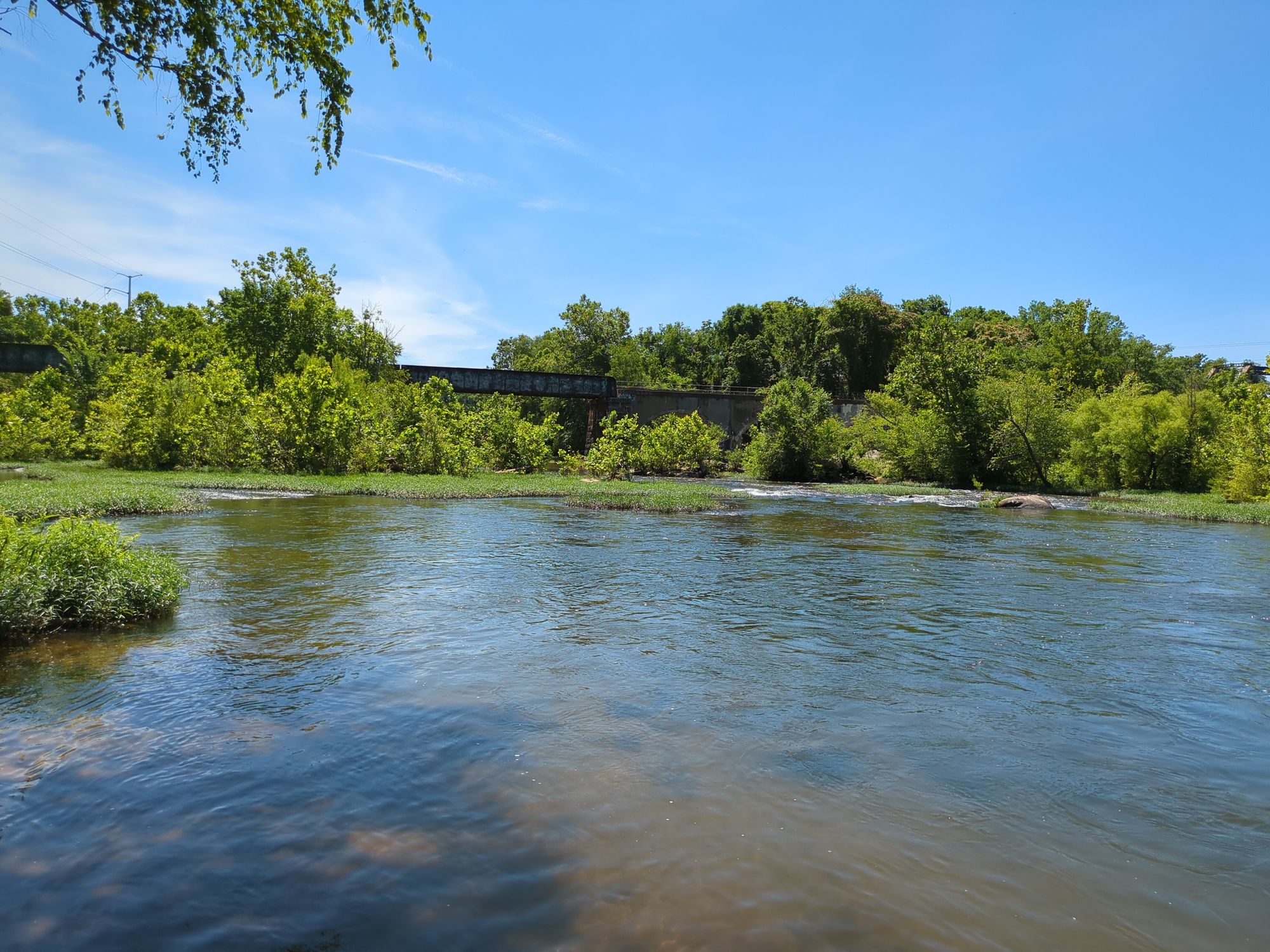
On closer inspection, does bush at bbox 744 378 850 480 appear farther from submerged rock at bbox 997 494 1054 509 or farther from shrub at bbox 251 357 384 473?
shrub at bbox 251 357 384 473

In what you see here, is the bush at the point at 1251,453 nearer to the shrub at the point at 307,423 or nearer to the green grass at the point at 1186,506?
the green grass at the point at 1186,506

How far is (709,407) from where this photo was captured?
63.5 meters

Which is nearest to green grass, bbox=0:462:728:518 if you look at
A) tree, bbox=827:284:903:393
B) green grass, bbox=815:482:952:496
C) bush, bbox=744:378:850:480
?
green grass, bbox=815:482:952:496

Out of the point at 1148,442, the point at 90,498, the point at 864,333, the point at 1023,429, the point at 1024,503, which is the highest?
the point at 864,333

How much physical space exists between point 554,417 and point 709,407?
1758 cm

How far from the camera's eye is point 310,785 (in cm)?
509

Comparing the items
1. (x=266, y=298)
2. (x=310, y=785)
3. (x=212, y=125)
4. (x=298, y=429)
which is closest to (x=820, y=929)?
(x=310, y=785)

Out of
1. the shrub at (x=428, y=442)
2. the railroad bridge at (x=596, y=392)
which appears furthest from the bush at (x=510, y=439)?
the railroad bridge at (x=596, y=392)

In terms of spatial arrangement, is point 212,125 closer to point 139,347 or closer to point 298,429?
point 298,429

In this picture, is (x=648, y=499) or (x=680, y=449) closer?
(x=648, y=499)

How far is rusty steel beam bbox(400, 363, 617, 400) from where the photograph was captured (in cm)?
5350

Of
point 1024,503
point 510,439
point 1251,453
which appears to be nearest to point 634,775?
point 1024,503

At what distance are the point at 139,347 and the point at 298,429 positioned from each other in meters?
40.6

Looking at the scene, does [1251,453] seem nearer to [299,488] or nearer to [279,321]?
[299,488]
